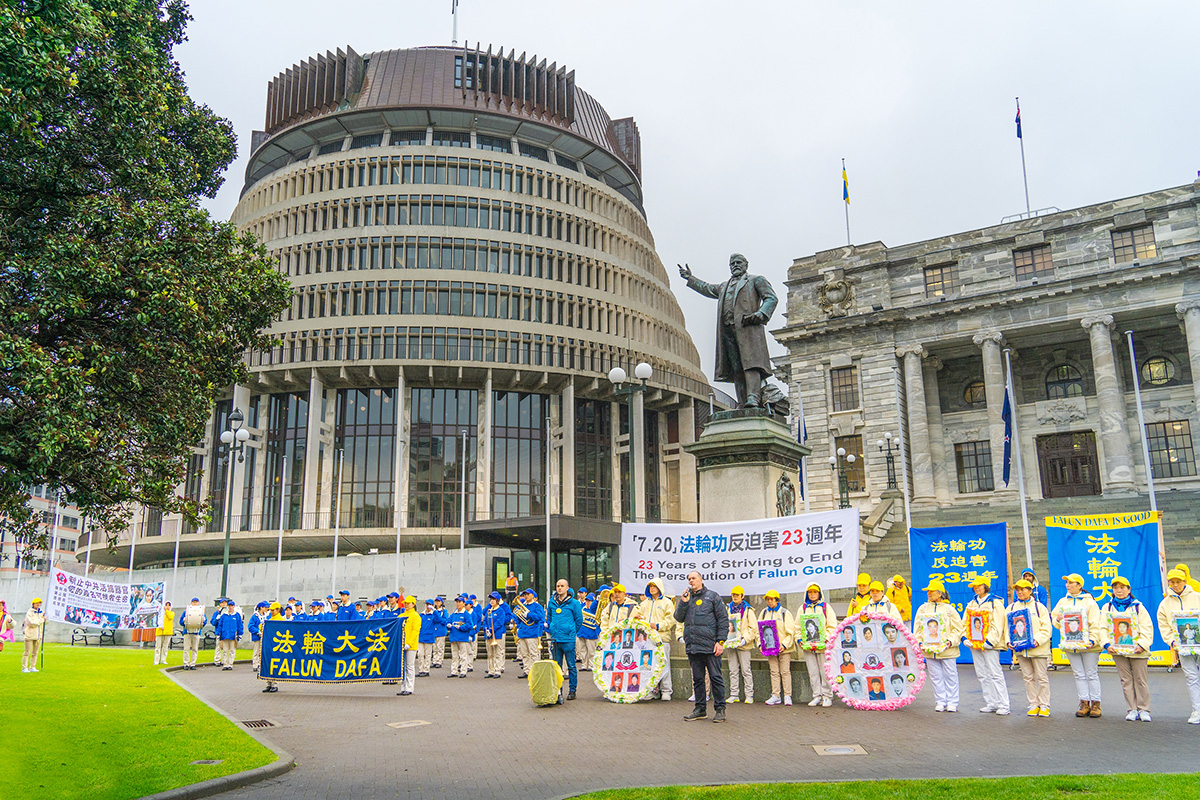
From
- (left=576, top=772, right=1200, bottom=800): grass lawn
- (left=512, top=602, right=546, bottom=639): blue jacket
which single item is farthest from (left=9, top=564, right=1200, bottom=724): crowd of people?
(left=576, top=772, right=1200, bottom=800): grass lawn

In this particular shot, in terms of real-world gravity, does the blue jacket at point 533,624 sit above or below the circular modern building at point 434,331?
below

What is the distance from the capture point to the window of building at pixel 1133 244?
1816 inches

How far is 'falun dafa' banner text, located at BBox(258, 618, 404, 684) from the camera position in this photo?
17.2 metres

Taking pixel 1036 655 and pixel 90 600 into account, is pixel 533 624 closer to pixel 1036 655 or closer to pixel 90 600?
pixel 1036 655

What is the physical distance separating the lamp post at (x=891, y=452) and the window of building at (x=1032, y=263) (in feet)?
37.1

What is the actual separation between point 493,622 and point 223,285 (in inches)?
508

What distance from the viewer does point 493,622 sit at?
22.9 metres

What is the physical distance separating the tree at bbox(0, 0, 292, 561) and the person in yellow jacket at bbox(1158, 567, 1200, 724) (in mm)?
13230

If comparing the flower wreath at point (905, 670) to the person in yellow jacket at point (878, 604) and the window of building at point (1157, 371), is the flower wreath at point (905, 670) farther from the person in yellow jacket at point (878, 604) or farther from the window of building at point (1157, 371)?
the window of building at point (1157, 371)

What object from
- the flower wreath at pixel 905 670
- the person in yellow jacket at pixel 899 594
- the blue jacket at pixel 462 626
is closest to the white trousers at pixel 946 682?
the flower wreath at pixel 905 670

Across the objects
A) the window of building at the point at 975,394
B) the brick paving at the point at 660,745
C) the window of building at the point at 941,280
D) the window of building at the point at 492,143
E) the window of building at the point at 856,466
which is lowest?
the brick paving at the point at 660,745

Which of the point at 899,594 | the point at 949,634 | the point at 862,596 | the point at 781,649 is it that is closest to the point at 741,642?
the point at 781,649

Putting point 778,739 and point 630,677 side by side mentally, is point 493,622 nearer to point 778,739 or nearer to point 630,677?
point 630,677

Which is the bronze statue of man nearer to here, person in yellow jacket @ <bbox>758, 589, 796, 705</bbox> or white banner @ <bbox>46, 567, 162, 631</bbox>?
person in yellow jacket @ <bbox>758, 589, 796, 705</bbox>
